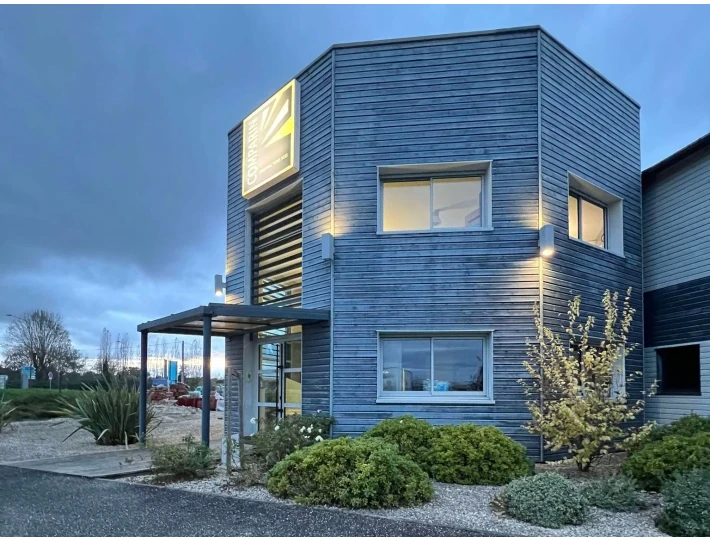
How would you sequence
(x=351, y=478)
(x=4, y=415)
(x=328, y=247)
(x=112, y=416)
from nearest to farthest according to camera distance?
(x=351, y=478) < (x=328, y=247) < (x=112, y=416) < (x=4, y=415)

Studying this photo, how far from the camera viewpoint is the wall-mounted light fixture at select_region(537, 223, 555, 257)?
9961mm

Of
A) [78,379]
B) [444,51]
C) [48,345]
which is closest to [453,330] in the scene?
[444,51]

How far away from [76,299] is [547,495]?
1572 inches

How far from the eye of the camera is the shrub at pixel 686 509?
5648 millimetres

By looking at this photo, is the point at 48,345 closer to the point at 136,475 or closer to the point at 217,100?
the point at 217,100

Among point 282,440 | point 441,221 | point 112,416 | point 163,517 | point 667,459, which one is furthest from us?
point 112,416

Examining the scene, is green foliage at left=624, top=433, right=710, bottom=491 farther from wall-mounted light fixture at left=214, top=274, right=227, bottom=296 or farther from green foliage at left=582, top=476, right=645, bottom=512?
wall-mounted light fixture at left=214, top=274, right=227, bottom=296

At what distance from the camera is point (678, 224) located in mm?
11719

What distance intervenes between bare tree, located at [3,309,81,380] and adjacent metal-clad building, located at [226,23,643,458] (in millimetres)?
29857

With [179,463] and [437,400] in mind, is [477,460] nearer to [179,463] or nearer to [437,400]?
[437,400]

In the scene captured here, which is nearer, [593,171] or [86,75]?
[593,171]

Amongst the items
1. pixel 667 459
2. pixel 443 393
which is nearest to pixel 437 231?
pixel 443 393

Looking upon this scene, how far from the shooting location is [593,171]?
11492 mm

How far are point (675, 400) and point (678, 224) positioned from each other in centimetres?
338
